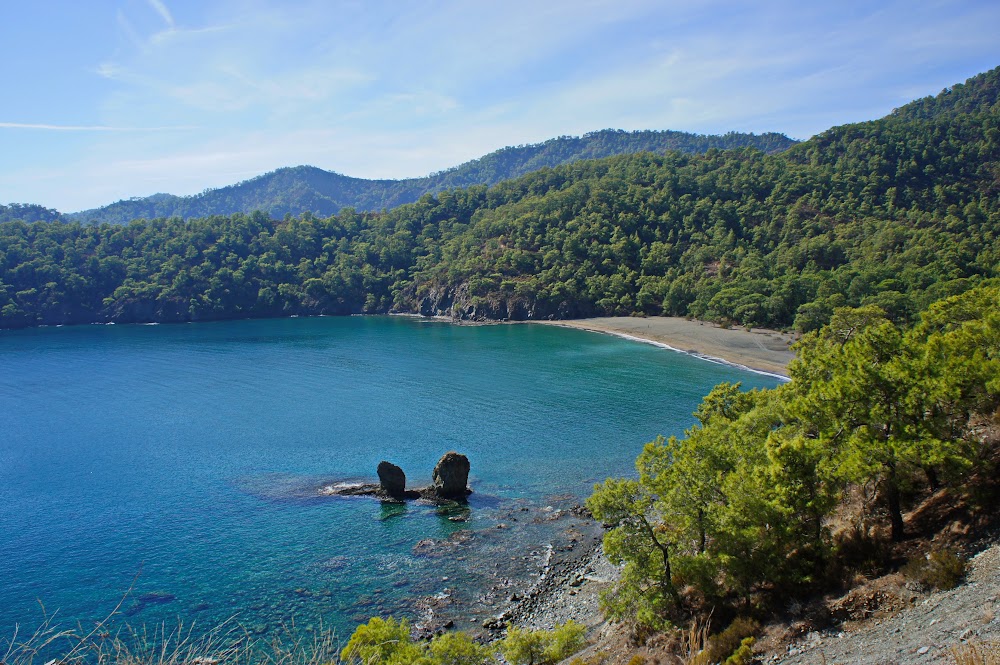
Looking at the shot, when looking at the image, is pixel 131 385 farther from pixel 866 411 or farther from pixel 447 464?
pixel 866 411

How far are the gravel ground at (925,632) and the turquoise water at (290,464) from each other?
1813cm

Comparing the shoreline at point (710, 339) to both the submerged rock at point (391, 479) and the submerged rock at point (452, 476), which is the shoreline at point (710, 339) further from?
the submerged rock at point (391, 479)

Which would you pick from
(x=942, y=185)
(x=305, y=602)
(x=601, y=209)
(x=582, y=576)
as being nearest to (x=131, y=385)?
(x=305, y=602)

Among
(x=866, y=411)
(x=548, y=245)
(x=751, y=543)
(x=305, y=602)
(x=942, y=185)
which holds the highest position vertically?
(x=942, y=185)

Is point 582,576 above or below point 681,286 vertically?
below

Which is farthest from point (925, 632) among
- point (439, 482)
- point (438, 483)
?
point (438, 483)

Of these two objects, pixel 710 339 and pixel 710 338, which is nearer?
pixel 710 339

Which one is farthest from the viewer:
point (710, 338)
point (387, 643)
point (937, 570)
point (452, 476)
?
point (710, 338)

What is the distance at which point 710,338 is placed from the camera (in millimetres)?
113938

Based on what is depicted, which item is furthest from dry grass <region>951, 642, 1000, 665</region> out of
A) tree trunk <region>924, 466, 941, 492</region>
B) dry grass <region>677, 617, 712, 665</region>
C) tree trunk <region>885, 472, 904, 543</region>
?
tree trunk <region>924, 466, 941, 492</region>

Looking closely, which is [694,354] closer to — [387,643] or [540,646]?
[540,646]

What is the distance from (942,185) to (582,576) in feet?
570

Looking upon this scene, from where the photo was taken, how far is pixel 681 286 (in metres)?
142

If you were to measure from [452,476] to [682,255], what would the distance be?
5054 inches
